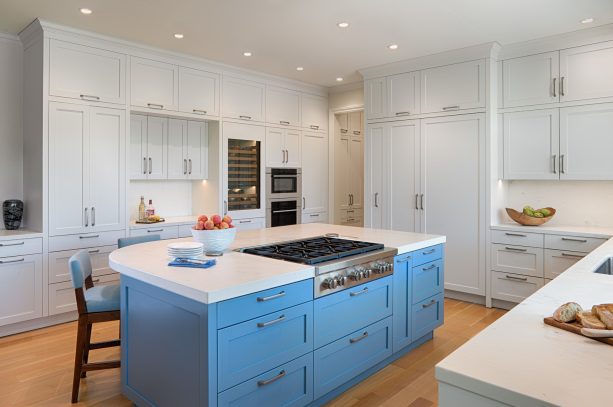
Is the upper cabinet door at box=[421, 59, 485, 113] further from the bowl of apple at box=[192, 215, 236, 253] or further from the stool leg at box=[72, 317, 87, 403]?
the stool leg at box=[72, 317, 87, 403]

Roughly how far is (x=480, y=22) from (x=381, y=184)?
7.10 feet

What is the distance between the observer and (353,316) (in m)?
2.60

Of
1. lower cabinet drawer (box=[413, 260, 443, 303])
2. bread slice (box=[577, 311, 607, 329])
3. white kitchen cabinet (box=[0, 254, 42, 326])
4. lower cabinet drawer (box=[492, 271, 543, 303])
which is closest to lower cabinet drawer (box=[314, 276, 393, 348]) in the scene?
lower cabinet drawer (box=[413, 260, 443, 303])

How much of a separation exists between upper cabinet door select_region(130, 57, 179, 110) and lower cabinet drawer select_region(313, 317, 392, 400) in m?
3.21

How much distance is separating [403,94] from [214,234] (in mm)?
3389

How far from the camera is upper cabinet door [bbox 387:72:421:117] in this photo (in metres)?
4.96

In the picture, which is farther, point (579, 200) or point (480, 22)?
point (579, 200)

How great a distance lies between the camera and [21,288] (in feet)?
12.0

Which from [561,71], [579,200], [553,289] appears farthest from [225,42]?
[579,200]

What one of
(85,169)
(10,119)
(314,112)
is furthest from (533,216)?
(10,119)

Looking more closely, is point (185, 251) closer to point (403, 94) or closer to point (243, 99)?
point (243, 99)

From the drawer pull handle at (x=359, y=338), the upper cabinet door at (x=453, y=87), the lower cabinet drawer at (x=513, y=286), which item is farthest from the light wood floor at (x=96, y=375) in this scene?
the upper cabinet door at (x=453, y=87)

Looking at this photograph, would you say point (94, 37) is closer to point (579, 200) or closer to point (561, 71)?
point (561, 71)

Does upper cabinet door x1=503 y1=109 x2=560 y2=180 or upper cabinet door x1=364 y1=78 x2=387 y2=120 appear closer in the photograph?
upper cabinet door x1=503 y1=109 x2=560 y2=180
